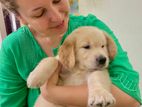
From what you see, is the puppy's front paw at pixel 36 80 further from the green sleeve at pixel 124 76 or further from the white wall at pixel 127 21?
the white wall at pixel 127 21

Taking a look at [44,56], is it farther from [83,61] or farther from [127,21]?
[127,21]

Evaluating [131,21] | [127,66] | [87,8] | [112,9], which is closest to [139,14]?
[131,21]

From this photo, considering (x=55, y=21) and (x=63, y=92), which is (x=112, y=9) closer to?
(x=55, y=21)

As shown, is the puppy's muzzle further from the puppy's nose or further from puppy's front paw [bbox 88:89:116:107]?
puppy's front paw [bbox 88:89:116:107]

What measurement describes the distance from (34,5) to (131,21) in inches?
34.4

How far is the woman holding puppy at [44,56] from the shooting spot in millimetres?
946

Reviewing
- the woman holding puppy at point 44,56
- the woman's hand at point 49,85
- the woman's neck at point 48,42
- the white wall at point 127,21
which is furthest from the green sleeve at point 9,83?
the white wall at point 127,21

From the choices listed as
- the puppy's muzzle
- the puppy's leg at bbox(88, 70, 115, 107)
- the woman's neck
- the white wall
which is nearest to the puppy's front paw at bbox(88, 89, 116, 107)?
the puppy's leg at bbox(88, 70, 115, 107)

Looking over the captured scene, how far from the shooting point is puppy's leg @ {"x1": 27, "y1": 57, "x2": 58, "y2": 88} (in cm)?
93

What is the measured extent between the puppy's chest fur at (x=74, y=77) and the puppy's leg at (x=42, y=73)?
0.21ft

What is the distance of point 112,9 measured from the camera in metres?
1.79

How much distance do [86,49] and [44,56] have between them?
0.75ft

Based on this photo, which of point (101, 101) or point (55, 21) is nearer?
point (101, 101)

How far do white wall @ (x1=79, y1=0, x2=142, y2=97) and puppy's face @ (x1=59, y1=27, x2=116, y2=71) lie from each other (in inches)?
29.6
